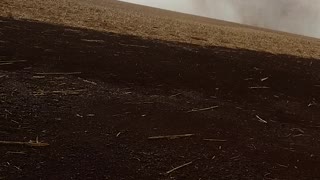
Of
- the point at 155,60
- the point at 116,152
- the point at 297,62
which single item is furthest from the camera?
the point at 297,62

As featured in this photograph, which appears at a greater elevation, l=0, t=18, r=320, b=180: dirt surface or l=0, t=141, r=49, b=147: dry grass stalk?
l=0, t=18, r=320, b=180: dirt surface

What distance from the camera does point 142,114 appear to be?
761cm

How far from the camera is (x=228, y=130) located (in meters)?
7.61

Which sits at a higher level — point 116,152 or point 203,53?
point 203,53

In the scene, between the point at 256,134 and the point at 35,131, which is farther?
the point at 256,134

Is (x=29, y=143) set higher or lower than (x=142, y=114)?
lower

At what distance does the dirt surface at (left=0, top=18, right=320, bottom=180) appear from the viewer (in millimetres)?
5703

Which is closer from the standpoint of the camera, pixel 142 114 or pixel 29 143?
pixel 29 143

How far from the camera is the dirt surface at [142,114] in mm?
5703

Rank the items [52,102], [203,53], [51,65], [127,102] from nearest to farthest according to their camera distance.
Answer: [52,102] → [127,102] → [51,65] → [203,53]

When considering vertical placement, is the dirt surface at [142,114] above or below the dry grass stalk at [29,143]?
above

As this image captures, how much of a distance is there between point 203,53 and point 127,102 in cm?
759

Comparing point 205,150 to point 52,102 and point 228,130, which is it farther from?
point 52,102

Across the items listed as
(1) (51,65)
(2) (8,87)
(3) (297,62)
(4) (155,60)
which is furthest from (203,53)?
(2) (8,87)
